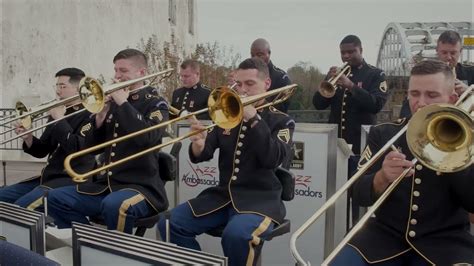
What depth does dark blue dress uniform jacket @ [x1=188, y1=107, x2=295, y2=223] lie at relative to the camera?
9.42 feet

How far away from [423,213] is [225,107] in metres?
1.19

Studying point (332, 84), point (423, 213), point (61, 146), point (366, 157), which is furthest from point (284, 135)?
point (61, 146)

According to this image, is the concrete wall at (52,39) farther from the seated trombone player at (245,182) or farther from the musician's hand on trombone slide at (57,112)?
the seated trombone player at (245,182)

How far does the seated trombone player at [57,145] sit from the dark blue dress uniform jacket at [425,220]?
7.26 feet

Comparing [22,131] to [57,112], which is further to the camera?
[22,131]

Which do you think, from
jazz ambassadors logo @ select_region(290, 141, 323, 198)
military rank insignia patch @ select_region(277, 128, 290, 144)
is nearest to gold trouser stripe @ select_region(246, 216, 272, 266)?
military rank insignia patch @ select_region(277, 128, 290, 144)

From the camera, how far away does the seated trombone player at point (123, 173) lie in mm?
3162

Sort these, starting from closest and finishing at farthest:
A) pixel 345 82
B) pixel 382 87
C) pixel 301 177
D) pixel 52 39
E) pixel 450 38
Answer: pixel 301 177, pixel 450 38, pixel 345 82, pixel 382 87, pixel 52 39

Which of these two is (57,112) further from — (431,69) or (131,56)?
(431,69)

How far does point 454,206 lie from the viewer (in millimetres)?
2285

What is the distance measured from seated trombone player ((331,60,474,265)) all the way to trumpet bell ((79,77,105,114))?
178 cm

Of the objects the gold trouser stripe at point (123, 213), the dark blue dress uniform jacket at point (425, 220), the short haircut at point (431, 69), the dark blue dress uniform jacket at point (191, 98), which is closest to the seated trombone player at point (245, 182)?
the gold trouser stripe at point (123, 213)

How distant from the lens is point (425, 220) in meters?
2.29

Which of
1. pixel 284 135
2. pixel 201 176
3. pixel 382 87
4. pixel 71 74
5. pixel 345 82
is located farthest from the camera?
pixel 382 87
